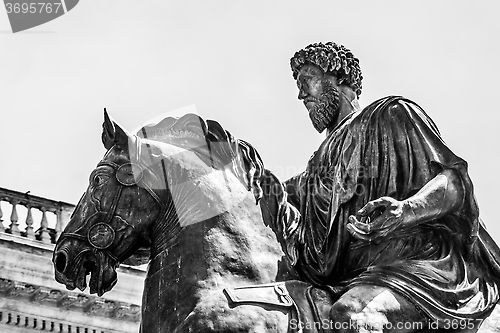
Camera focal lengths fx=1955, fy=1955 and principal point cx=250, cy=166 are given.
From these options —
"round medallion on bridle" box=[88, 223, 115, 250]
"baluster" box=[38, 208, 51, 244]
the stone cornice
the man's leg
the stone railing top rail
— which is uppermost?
the stone railing top rail

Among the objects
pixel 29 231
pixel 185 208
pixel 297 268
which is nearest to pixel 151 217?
pixel 185 208

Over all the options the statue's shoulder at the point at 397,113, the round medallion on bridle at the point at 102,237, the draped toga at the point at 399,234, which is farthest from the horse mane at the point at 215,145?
the statue's shoulder at the point at 397,113

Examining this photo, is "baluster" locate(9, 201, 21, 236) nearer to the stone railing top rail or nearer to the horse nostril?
the stone railing top rail

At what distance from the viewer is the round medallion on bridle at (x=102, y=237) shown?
9930 millimetres

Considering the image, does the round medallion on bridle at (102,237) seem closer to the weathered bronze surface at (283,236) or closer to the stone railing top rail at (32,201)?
the weathered bronze surface at (283,236)

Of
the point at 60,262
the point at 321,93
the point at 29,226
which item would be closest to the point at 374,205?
the point at 321,93

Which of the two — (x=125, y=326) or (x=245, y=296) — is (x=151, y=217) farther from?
(x=125, y=326)

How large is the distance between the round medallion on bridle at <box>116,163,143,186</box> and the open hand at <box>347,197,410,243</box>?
1.10m

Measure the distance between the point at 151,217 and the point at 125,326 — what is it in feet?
65.3

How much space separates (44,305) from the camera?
1136 inches

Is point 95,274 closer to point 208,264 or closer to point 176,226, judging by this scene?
point 176,226

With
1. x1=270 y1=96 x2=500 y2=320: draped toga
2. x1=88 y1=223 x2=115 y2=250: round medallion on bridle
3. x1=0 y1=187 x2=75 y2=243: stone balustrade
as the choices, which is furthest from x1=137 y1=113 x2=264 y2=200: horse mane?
x1=0 y1=187 x2=75 y2=243: stone balustrade

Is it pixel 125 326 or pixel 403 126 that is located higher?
pixel 125 326

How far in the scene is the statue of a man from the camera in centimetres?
984
